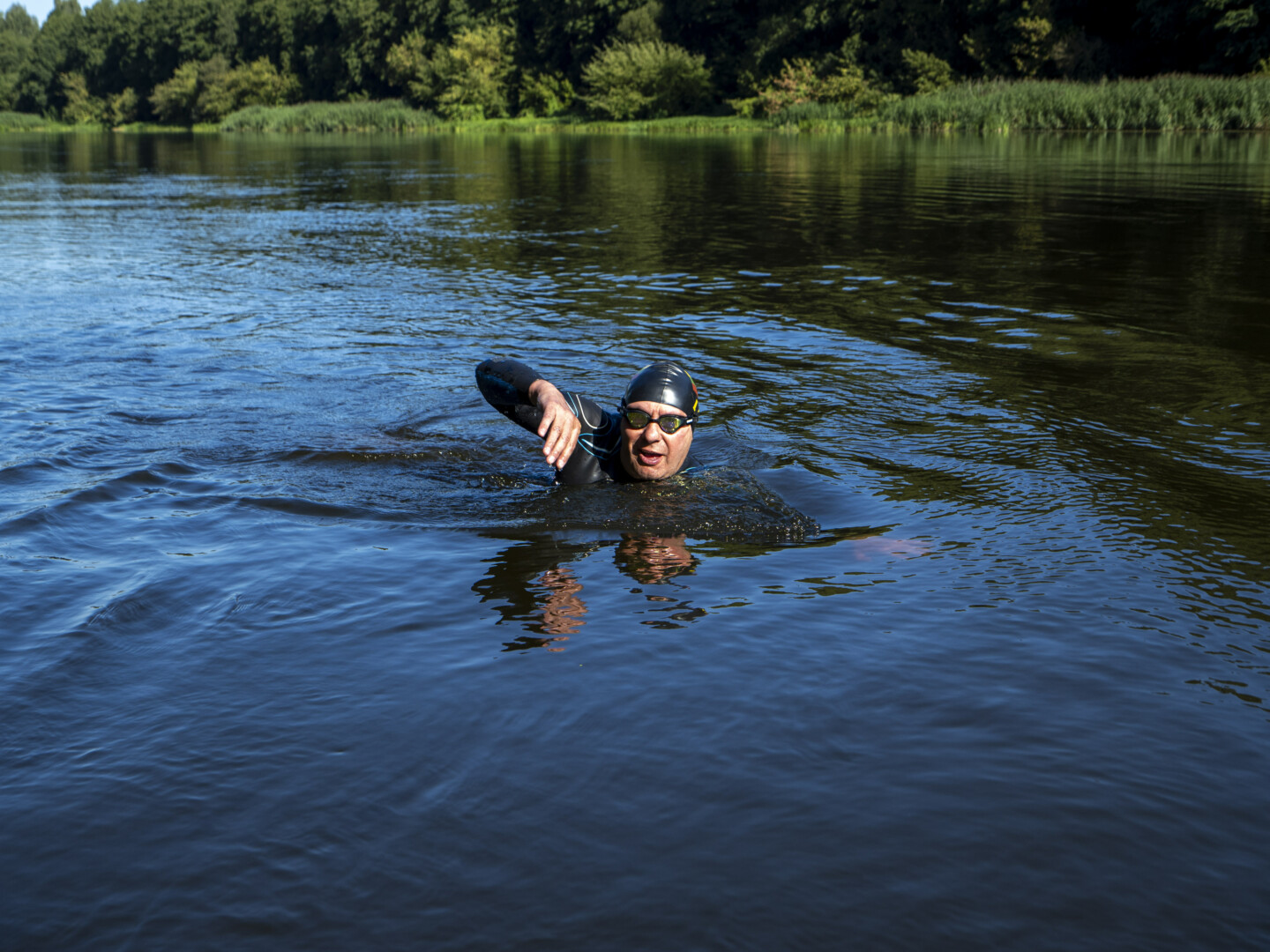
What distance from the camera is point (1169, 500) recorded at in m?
6.22

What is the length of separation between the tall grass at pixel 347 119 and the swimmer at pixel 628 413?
84.5 meters

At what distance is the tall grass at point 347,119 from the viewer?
8369cm

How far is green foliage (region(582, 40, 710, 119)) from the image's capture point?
247ft

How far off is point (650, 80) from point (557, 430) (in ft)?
251

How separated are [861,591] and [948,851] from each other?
207cm

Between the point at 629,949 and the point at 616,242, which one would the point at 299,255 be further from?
the point at 629,949

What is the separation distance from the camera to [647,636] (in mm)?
4660

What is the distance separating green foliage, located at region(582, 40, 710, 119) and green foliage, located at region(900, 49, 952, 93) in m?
18.0

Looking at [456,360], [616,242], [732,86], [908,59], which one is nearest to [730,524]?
[456,360]

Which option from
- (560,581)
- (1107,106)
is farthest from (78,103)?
(560,581)

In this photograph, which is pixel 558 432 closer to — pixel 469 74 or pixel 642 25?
pixel 642 25

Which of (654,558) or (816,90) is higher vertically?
(816,90)

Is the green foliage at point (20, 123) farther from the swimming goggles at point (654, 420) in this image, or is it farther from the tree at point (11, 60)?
the swimming goggles at point (654, 420)

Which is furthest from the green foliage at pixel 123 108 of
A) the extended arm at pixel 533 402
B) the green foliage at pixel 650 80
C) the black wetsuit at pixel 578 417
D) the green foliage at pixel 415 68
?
the extended arm at pixel 533 402
